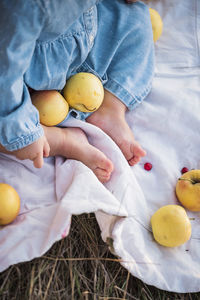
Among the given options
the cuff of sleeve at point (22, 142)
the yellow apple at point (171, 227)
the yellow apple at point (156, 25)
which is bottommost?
the yellow apple at point (171, 227)

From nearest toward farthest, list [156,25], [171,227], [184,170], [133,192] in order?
[171,227] < [133,192] < [184,170] < [156,25]

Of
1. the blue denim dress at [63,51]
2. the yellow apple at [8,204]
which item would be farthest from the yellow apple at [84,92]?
the yellow apple at [8,204]

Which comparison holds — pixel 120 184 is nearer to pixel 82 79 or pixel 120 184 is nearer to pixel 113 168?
pixel 113 168

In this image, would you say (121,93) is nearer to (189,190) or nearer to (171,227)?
(189,190)

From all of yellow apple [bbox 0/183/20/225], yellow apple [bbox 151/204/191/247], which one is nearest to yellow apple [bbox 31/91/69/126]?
yellow apple [bbox 0/183/20/225]

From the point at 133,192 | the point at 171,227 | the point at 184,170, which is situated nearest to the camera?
the point at 171,227

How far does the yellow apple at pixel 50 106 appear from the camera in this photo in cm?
117

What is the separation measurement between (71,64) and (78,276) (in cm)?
69

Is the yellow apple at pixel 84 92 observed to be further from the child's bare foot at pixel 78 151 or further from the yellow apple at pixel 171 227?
the yellow apple at pixel 171 227

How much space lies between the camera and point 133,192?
46.0 inches

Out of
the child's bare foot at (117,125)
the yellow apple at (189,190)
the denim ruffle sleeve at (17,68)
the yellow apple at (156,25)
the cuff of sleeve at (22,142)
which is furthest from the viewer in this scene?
the yellow apple at (156,25)

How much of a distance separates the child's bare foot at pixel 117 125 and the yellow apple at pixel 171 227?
0.26m

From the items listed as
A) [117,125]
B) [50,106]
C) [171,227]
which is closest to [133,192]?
[171,227]

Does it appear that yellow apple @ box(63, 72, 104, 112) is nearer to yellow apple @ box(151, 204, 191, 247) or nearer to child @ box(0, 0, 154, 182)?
child @ box(0, 0, 154, 182)
